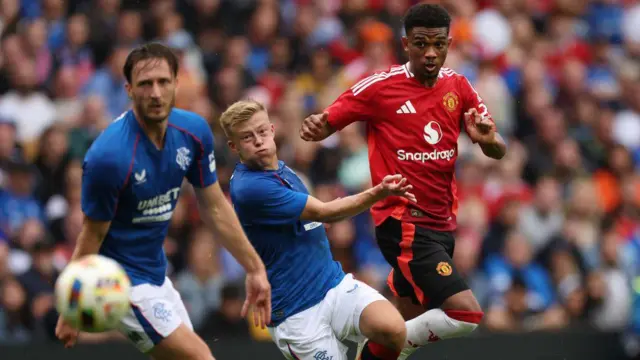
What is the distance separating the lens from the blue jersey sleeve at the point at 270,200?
25.2ft

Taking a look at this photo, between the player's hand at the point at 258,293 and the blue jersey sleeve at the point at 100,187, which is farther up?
the blue jersey sleeve at the point at 100,187

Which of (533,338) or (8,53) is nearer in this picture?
(533,338)

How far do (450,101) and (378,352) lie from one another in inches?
70.6

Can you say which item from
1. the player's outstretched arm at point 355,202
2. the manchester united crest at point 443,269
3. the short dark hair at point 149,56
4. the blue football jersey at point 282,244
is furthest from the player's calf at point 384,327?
the short dark hair at point 149,56

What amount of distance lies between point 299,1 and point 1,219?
203 inches

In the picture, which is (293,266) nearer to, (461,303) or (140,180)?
(461,303)

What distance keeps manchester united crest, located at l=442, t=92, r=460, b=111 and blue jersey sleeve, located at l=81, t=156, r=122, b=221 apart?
244cm

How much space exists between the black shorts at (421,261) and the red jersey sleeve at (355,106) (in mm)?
741

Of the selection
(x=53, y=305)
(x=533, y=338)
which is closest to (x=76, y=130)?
(x=53, y=305)

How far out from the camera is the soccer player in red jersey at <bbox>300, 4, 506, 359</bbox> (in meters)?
8.02

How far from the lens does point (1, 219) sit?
11.5 meters

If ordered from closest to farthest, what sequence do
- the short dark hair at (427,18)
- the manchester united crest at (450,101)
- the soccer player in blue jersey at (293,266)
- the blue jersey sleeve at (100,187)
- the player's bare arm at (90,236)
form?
the blue jersey sleeve at (100,187) → the player's bare arm at (90,236) → the soccer player in blue jersey at (293,266) → the short dark hair at (427,18) → the manchester united crest at (450,101)

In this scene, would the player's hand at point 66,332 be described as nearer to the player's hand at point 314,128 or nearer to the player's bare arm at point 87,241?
the player's bare arm at point 87,241

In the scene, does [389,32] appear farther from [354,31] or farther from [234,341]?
[234,341]
